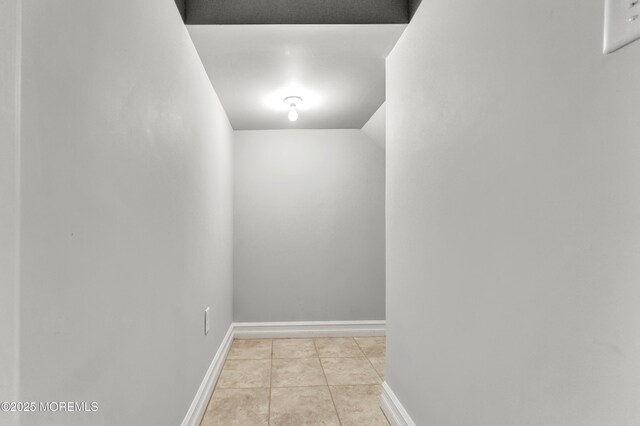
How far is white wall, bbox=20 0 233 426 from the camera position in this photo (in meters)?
0.68

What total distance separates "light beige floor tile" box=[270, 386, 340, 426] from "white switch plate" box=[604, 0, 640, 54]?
206 cm

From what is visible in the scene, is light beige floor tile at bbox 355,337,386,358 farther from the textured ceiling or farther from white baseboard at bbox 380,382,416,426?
the textured ceiling

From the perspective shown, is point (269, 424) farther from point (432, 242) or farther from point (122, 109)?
point (122, 109)

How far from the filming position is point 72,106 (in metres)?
0.79

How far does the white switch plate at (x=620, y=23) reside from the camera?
602mm

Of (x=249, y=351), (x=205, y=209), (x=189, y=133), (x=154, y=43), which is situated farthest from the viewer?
(x=249, y=351)

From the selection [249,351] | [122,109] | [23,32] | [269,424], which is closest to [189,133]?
[122,109]

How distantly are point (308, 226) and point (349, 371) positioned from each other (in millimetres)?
1465

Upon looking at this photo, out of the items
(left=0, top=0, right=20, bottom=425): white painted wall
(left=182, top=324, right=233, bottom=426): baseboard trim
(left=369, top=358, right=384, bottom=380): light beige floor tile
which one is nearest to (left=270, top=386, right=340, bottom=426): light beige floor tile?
(left=182, top=324, right=233, bottom=426): baseboard trim

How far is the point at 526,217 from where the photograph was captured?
875 millimetres

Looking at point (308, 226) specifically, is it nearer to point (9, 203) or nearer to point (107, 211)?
point (107, 211)

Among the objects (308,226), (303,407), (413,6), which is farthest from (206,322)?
(413,6)

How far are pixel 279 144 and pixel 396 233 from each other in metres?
2.08

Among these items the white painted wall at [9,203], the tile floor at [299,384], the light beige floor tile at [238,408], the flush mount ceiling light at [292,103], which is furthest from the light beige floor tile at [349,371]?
the white painted wall at [9,203]
